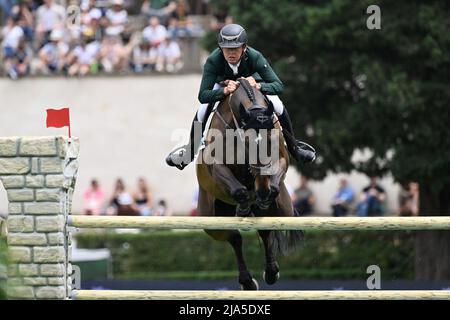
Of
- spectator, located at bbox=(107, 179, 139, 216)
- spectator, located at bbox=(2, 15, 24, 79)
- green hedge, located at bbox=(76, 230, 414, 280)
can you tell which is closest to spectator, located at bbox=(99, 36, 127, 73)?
spectator, located at bbox=(2, 15, 24, 79)

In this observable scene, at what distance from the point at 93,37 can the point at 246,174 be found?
13.2 meters

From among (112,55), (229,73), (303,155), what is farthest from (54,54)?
(303,155)

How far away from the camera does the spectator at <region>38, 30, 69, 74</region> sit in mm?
22969

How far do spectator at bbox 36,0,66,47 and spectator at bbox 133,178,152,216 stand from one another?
11.3 feet

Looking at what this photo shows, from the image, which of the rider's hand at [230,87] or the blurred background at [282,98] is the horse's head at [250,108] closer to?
the rider's hand at [230,87]

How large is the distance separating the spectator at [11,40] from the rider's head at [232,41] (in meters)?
14.0

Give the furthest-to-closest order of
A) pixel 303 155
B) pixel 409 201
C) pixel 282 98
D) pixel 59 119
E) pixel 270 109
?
pixel 409 201
pixel 282 98
pixel 303 155
pixel 270 109
pixel 59 119

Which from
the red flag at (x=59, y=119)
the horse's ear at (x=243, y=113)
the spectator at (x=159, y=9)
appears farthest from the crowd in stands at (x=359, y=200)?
the red flag at (x=59, y=119)

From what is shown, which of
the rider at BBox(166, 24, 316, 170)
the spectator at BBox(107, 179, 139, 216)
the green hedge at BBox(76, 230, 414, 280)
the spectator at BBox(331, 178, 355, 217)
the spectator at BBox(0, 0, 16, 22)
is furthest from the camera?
the spectator at BBox(0, 0, 16, 22)

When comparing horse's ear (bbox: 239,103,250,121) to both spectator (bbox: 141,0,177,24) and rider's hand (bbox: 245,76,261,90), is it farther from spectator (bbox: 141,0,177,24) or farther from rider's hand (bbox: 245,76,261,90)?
spectator (bbox: 141,0,177,24)

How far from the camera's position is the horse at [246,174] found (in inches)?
375

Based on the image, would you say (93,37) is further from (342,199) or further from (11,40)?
(342,199)

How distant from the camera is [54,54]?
23516mm
